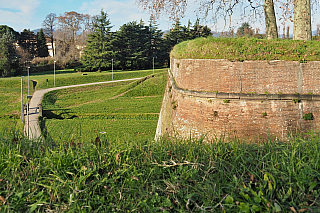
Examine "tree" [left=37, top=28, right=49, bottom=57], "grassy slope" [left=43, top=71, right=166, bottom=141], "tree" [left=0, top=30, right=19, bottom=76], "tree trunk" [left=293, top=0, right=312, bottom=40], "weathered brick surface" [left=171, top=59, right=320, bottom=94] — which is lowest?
"grassy slope" [left=43, top=71, right=166, bottom=141]

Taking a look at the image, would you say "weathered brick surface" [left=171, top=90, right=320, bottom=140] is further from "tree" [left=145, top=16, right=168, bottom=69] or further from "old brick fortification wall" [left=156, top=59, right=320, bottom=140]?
"tree" [left=145, top=16, right=168, bottom=69]

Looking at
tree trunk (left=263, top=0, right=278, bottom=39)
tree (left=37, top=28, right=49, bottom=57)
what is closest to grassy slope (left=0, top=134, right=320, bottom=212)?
tree trunk (left=263, top=0, right=278, bottom=39)

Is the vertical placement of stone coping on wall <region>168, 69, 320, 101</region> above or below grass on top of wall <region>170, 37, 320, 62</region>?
below

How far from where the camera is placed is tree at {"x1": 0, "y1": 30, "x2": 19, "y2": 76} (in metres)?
44.3

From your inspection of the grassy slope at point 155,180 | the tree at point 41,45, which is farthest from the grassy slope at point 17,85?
the grassy slope at point 155,180

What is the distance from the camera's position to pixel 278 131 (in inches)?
283

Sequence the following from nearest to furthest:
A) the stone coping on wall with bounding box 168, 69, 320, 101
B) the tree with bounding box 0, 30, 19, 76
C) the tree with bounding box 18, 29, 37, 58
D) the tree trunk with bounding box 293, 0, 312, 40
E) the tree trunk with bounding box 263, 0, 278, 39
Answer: the stone coping on wall with bounding box 168, 69, 320, 101 → the tree trunk with bounding box 293, 0, 312, 40 → the tree trunk with bounding box 263, 0, 278, 39 → the tree with bounding box 0, 30, 19, 76 → the tree with bounding box 18, 29, 37, 58

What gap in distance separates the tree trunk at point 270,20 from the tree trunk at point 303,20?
2.36 feet

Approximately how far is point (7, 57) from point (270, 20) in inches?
1784

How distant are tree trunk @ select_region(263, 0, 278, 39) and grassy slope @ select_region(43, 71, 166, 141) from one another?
7650 mm

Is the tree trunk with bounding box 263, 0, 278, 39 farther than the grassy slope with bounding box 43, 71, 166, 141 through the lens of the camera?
No

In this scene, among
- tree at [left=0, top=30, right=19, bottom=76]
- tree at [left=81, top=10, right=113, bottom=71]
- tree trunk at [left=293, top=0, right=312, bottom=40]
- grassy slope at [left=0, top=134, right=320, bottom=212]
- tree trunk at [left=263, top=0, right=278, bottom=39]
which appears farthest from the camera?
tree at [left=81, top=10, right=113, bottom=71]

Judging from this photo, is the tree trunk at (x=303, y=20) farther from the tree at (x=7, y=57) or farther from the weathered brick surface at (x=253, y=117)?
the tree at (x=7, y=57)

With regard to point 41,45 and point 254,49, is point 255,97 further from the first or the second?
point 41,45
